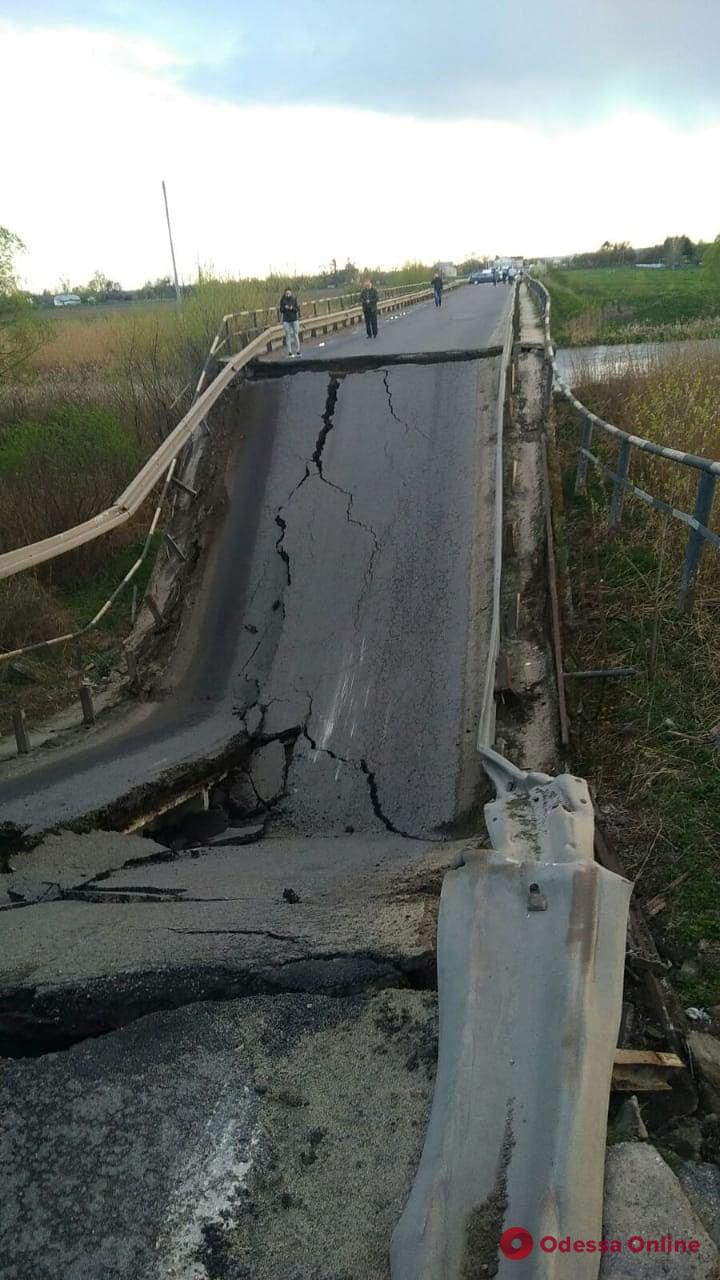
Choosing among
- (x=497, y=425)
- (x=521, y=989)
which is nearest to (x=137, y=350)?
(x=497, y=425)

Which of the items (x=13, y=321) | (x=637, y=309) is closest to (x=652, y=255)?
(x=637, y=309)

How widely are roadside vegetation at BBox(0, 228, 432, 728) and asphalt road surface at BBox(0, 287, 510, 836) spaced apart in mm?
1564

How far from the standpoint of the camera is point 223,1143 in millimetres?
2406

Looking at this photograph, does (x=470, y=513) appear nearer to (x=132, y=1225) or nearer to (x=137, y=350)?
(x=132, y=1225)

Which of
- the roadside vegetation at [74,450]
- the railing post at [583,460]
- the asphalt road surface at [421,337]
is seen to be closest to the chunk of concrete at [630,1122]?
the roadside vegetation at [74,450]

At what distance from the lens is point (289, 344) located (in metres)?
13.2

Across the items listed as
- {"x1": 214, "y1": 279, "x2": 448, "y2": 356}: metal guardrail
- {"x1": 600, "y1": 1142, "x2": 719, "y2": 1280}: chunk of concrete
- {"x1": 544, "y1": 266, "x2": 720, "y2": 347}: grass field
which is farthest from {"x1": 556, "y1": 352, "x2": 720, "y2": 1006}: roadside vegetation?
{"x1": 544, "y1": 266, "x2": 720, "y2": 347}: grass field

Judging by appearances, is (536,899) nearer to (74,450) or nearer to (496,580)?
(496,580)

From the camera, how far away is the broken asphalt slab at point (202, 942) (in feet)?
9.81

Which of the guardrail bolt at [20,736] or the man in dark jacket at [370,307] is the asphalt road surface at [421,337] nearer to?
the man in dark jacket at [370,307]

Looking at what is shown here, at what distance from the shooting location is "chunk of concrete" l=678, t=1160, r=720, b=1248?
7.04 feet

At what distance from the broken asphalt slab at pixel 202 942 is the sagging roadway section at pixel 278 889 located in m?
0.01
